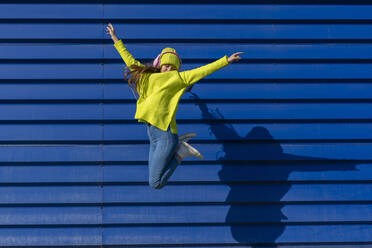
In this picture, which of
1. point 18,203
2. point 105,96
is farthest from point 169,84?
point 18,203

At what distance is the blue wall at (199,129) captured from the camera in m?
3.73

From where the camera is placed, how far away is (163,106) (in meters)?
3.24

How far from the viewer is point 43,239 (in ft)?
12.2

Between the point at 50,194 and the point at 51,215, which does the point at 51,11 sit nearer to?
the point at 50,194

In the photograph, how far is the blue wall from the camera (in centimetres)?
373

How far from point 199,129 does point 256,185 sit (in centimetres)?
76

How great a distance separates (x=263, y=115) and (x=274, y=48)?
64 centimetres

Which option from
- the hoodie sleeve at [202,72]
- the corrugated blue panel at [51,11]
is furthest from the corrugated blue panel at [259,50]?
the hoodie sleeve at [202,72]

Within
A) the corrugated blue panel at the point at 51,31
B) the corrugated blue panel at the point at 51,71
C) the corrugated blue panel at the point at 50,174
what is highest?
the corrugated blue panel at the point at 51,31

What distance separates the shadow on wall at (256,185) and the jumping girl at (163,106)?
647mm

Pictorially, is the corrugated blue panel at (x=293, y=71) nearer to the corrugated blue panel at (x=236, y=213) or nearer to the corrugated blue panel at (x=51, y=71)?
the corrugated blue panel at (x=51, y=71)

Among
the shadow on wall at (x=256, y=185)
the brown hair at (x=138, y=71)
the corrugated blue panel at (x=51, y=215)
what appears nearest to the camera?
the brown hair at (x=138, y=71)

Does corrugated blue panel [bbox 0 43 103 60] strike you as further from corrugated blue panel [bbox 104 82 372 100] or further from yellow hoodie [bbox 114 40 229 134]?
corrugated blue panel [bbox 104 82 372 100]

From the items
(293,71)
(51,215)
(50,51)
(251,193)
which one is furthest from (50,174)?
(293,71)
